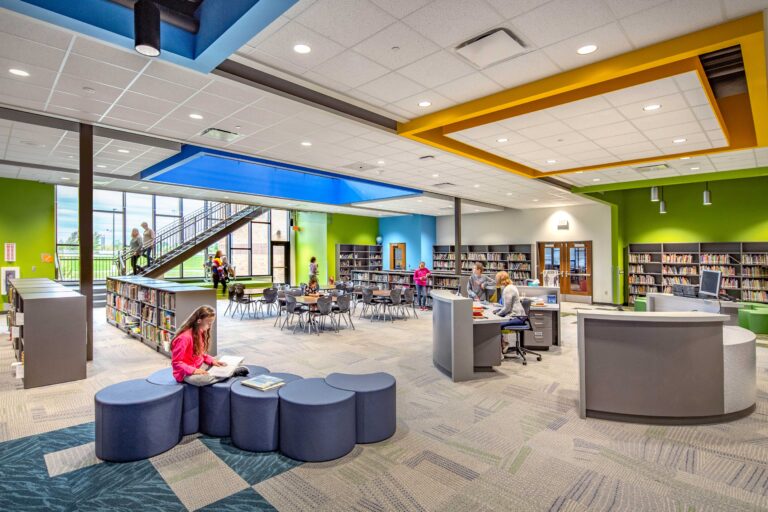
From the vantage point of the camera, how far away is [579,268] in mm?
14812

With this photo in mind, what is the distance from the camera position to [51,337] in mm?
5375

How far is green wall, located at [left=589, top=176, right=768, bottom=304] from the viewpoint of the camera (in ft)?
37.7

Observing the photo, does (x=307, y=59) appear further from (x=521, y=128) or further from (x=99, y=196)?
(x=99, y=196)

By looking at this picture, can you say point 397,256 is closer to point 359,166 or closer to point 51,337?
point 359,166

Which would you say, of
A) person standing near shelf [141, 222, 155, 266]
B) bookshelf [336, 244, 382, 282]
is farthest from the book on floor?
bookshelf [336, 244, 382, 282]

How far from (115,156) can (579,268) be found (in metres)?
14.4

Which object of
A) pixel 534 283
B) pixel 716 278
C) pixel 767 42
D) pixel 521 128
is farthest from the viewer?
pixel 534 283

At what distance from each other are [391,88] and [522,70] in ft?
5.02

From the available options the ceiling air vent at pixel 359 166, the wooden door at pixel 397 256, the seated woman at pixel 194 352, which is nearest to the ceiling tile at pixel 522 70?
the seated woman at pixel 194 352

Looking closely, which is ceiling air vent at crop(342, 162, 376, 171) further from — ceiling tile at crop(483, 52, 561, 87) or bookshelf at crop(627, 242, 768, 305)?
bookshelf at crop(627, 242, 768, 305)

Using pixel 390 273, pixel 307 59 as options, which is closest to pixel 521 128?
pixel 307 59

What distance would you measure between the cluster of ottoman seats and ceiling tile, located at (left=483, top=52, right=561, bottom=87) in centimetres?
354

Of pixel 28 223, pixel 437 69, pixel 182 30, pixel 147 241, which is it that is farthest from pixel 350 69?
pixel 28 223

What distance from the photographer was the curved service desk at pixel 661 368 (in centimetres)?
406
